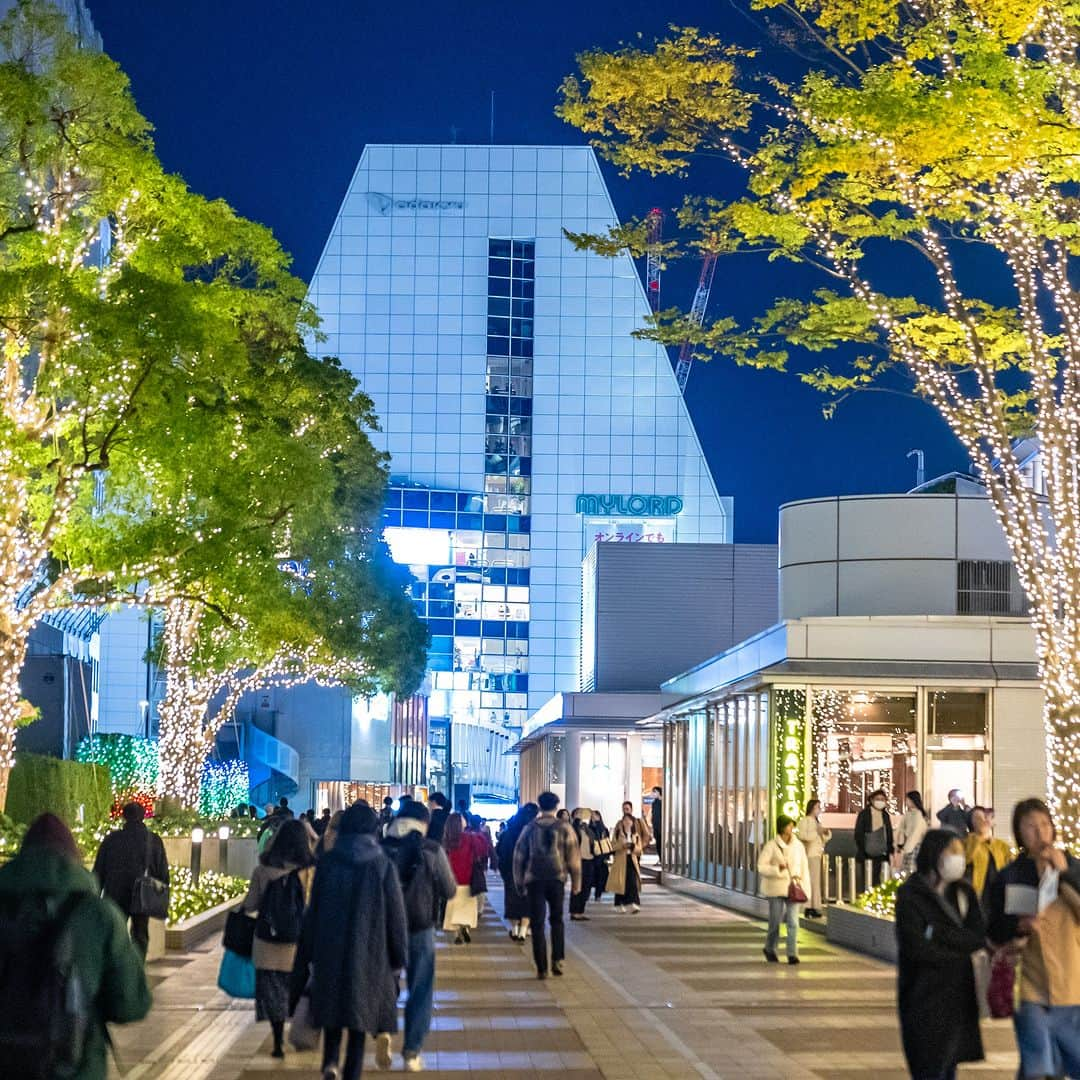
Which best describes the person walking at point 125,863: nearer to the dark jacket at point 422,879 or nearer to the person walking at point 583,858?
the dark jacket at point 422,879

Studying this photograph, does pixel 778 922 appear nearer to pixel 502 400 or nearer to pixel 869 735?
pixel 869 735

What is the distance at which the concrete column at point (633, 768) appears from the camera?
171 ft

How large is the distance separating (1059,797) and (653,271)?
113 meters

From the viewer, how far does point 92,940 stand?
5.61 metres

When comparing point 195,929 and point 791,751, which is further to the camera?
point 791,751

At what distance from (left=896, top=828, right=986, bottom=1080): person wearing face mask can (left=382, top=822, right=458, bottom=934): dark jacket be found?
409 cm

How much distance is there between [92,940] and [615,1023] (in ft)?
26.0

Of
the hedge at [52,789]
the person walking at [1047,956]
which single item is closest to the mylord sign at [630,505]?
the hedge at [52,789]

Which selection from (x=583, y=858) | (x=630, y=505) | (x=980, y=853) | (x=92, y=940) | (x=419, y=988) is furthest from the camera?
(x=630, y=505)

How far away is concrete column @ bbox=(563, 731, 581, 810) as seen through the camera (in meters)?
51.6

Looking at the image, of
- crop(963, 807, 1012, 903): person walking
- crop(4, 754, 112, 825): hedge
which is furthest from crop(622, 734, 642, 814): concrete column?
crop(963, 807, 1012, 903): person walking

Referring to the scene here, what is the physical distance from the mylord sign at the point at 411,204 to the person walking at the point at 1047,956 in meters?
106

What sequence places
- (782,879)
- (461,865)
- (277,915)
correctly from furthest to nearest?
1. (461,865)
2. (782,879)
3. (277,915)

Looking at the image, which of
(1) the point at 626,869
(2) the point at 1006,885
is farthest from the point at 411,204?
(2) the point at 1006,885
